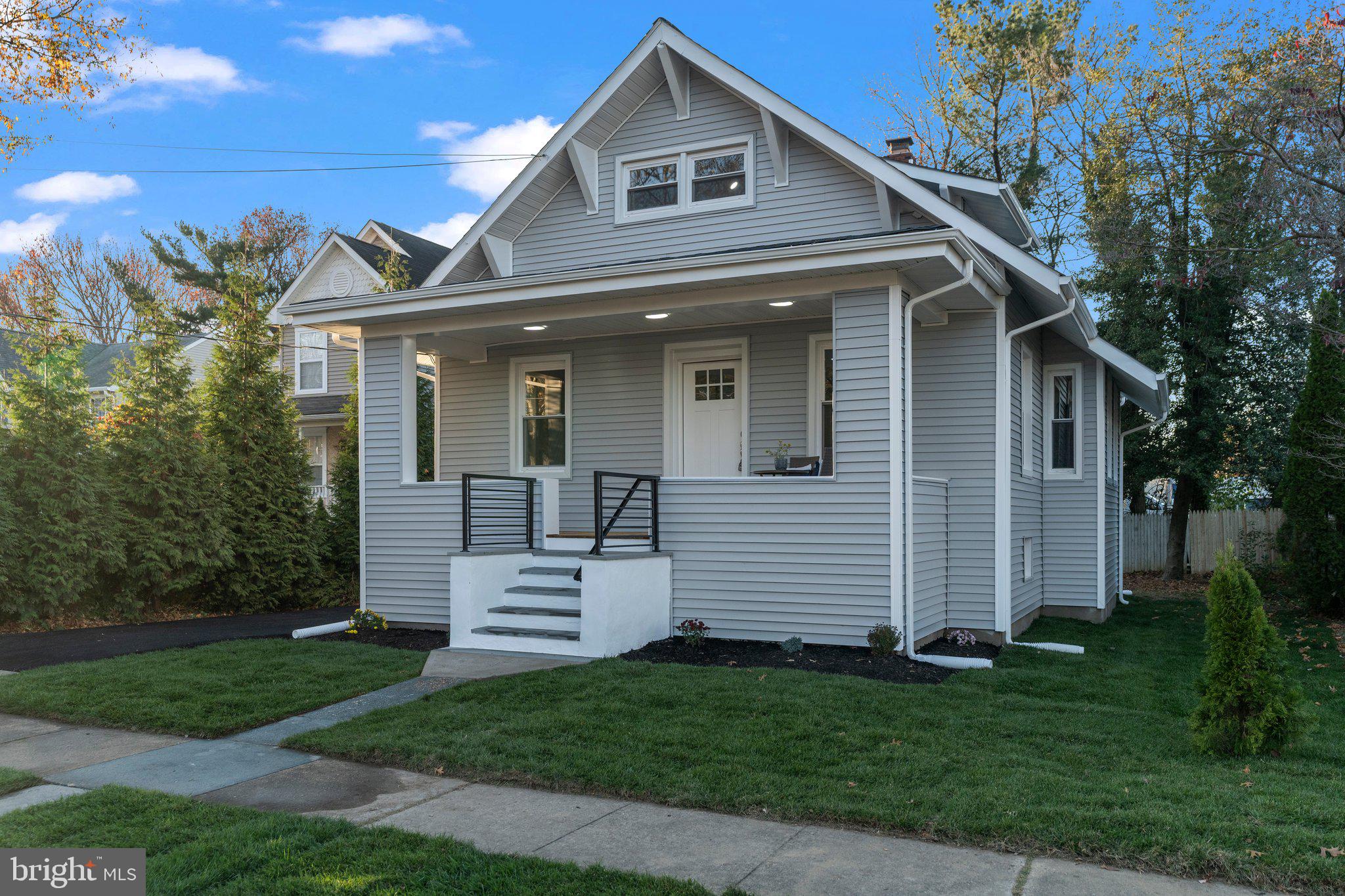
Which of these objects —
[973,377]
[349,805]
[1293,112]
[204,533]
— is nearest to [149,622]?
[204,533]

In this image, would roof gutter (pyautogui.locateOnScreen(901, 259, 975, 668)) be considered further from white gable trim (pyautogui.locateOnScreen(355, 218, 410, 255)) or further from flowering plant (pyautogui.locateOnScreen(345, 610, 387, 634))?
white gable trim (pyautogui.locateOnScreen(355, 218, 410, 255))

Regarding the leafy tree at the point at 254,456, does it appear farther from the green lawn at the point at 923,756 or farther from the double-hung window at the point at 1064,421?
the double-hung window at the point at 1064,421

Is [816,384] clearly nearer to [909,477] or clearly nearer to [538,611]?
[909,477]

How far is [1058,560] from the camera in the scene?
1221cm

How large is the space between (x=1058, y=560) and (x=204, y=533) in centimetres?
1090

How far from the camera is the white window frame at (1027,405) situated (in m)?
10.8

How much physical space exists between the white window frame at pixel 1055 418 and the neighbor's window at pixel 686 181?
4910mm

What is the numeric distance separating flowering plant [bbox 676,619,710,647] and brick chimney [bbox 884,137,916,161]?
6742 mm

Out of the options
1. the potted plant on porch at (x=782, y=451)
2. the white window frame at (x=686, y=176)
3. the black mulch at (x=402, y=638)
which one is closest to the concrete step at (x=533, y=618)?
the black mulch at (x=402, y=638)

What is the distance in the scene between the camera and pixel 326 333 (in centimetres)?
1598

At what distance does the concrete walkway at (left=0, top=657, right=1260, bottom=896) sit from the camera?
364 centimetres

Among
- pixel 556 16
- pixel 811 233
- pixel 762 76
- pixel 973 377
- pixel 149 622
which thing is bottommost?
pixel 149 622

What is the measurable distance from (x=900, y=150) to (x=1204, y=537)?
40.3 feet

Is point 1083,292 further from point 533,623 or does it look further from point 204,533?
point 204,533
